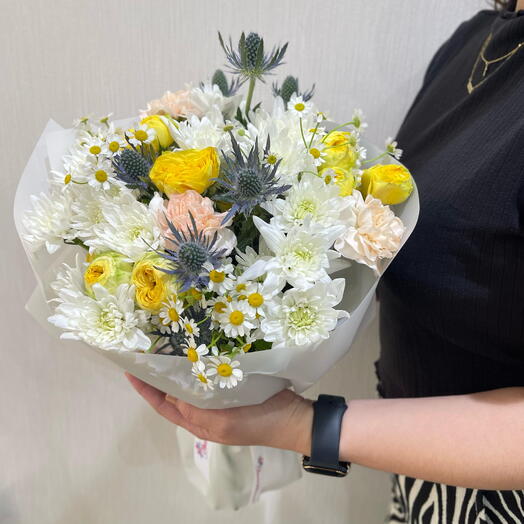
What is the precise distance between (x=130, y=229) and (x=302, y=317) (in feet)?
0.64

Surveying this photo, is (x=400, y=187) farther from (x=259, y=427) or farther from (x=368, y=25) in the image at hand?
(x=368, y=25)

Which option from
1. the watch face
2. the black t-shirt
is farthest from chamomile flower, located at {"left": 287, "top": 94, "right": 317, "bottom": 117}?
the watch face

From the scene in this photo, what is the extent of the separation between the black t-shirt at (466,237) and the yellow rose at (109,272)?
38 centimetres

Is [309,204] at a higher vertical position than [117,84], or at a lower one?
lower

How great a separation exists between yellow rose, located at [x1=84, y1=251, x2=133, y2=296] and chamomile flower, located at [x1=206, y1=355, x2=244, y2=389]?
12 centimetres

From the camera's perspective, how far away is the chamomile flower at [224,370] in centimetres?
44

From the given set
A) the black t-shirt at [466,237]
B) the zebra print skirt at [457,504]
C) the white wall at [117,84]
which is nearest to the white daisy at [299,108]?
the black t-shirt at [466,237]

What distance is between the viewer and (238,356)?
0.46m

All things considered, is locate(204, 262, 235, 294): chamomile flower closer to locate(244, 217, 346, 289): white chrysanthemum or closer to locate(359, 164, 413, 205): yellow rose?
locate(244, 217, 346, 289): white chrysanthemum

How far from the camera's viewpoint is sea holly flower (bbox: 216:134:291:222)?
1.41 feet

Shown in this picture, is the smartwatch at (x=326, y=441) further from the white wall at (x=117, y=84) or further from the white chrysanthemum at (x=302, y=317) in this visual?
the white wall at (x=117, y=84)

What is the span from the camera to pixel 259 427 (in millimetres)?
590

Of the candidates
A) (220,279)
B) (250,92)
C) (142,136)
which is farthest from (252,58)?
(220,279)

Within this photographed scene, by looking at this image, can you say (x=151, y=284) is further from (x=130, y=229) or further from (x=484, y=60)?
(x=484, y=60)
